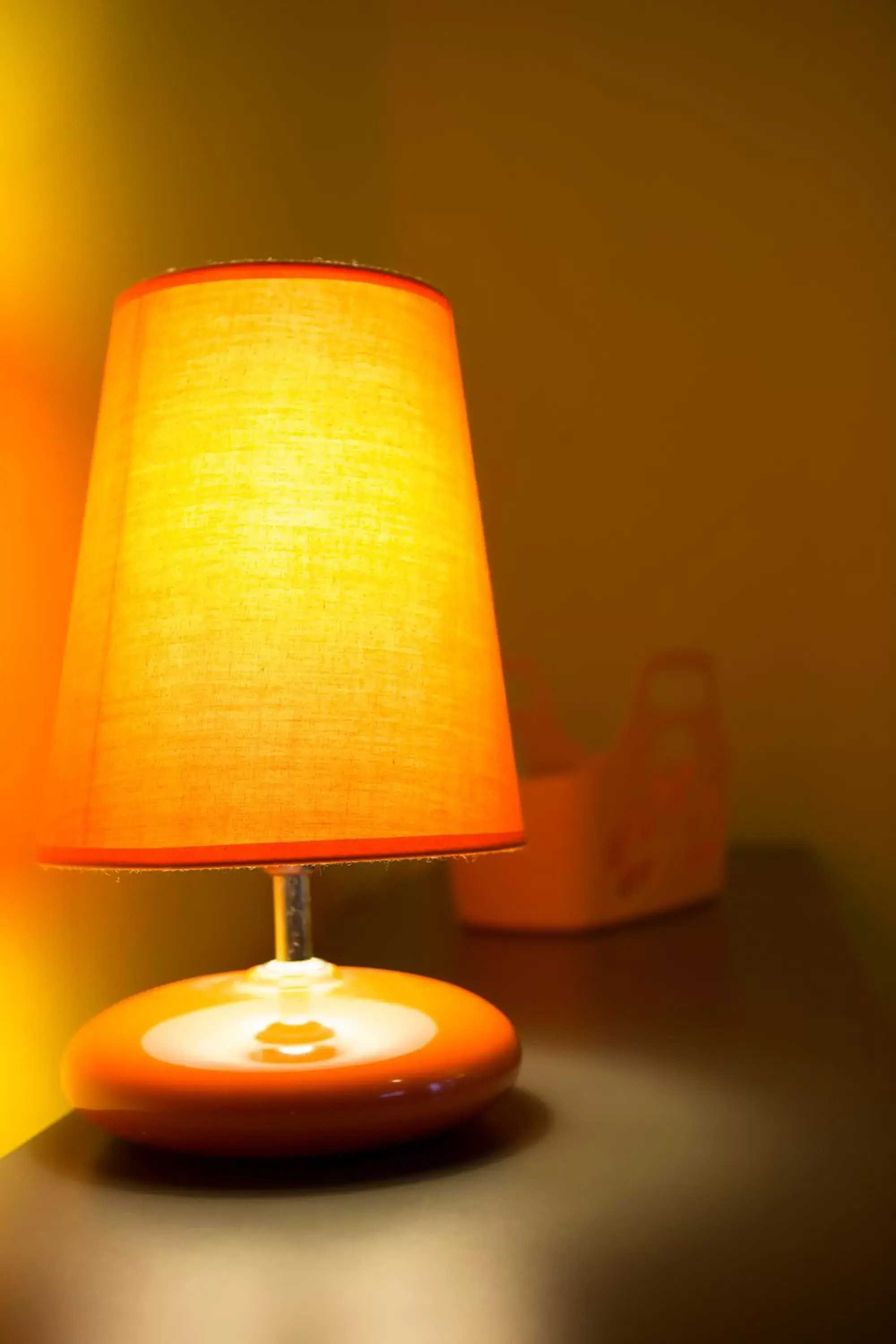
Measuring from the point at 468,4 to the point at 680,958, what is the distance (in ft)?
4.79

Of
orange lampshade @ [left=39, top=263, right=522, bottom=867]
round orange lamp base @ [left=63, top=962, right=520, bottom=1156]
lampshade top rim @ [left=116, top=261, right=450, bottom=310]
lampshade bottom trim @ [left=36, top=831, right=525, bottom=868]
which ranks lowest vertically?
round orange lamp base @ [left=63, top=962, right=520, bottom=1156]

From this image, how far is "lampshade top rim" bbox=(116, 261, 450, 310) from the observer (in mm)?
715

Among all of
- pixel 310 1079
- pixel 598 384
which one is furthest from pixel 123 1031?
pixel 598 384

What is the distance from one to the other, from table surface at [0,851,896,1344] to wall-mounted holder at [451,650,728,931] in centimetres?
40

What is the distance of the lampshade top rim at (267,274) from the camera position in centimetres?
72

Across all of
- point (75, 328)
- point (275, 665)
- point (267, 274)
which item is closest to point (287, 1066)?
point (275, 665)

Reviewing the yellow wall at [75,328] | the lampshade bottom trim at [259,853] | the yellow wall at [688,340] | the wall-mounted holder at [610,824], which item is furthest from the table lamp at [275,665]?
the yellow wall at [688,340]

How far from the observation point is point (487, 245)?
6.81ft

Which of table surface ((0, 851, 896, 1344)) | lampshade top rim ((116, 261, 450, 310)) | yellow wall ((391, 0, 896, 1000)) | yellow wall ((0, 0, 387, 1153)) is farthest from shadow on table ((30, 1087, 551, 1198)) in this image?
yellow wall ((391, 0, 896, 1000))

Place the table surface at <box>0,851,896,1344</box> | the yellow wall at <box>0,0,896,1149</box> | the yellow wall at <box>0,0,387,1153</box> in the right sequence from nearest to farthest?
the table surface at <box>0,851,896,1344</box>
the yellow wall at <box>0,0,387,1153</box>
the yellow wall at <box>0,0,896,1149</box>

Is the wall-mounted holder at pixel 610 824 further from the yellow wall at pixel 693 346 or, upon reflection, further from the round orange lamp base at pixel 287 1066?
the round orange lamp base at pixel 287 1066

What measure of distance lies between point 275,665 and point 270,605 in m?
0.03

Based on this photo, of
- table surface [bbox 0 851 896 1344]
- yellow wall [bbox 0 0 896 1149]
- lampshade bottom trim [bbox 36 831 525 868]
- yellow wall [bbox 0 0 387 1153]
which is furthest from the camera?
yellow wall [bbox 0 0 896 1149]

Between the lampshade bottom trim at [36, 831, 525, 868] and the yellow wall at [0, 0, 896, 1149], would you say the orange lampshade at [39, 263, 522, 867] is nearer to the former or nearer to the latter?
the lampshade bottom trim at [36, 831, 525, 868]
